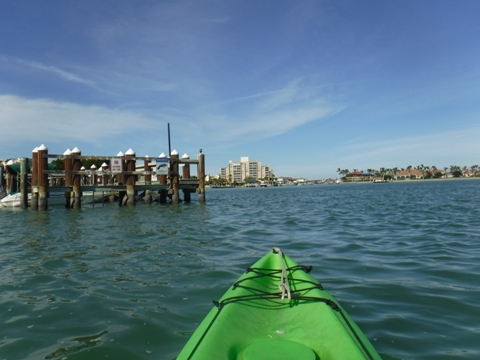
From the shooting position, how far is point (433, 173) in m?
198

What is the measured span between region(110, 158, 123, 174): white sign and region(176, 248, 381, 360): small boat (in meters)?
17.0

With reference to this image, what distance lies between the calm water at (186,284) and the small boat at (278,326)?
716mm

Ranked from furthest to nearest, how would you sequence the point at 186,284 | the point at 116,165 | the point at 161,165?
the point at 161,165 < the point at 116,165 < the point at 186,284

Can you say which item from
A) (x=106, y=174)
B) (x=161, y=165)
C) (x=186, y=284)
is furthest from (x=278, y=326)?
(x=106, y=174)

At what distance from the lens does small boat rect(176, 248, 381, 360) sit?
2805 millimetres

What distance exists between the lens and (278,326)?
11.3 feet

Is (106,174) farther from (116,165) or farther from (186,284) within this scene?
(186,284)

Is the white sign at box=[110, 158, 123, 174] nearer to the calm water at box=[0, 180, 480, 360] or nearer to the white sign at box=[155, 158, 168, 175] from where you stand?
the white sign at box=[155, 158, 168, 175]

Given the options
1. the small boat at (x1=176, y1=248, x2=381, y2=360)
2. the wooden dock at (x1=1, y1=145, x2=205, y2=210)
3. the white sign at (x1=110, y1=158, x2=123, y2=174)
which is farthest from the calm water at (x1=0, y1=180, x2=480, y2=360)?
the white sign at (x1=110, y1=158, x2=123, y2=174)

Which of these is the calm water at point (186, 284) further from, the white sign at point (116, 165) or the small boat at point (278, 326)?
the white sign at point (116, 165)

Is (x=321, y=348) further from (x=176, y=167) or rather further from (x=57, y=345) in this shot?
(x=176, y=167)

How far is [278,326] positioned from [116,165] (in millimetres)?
18104

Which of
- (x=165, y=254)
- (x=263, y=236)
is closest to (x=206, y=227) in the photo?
(x=263, y=236)

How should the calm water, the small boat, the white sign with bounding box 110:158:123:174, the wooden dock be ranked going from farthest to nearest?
the white sign with bounding box 110:158:123:174 → the wooden dock → the calm water → the small boat
